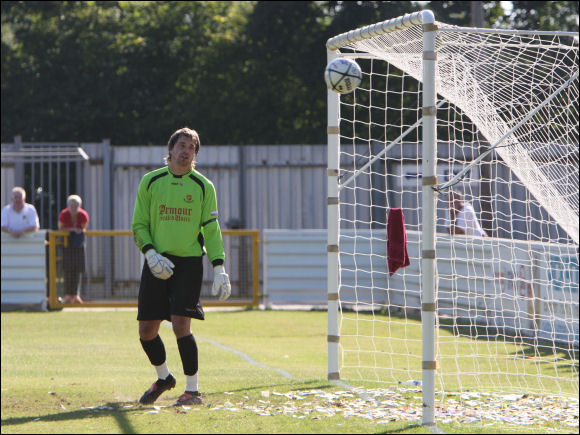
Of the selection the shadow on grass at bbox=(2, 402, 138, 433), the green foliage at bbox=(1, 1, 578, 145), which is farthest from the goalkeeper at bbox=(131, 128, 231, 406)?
the green foliage at bbox=(1, 1, 578, 145)

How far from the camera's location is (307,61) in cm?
2984

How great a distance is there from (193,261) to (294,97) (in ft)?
79.4

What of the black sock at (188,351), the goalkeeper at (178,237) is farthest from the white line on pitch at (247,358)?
the goalkeeper at (178,237)

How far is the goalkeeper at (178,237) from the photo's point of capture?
756 centimetres

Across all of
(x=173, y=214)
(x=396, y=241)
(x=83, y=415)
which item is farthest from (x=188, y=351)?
(x=396, y=241)

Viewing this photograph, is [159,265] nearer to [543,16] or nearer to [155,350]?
[155,350]

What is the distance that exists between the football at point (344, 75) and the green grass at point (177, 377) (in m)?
2.77

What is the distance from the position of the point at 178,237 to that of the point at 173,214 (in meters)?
0.19

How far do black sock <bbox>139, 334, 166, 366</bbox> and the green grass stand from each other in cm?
37

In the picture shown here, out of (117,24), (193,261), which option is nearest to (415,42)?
(193,261)

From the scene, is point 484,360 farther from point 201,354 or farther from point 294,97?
point 294,97

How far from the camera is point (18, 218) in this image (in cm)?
1781

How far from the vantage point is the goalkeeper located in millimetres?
7559

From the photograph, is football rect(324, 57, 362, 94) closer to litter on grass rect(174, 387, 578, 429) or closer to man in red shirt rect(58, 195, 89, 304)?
litter on grass rect(174, 387, 578, 429)
